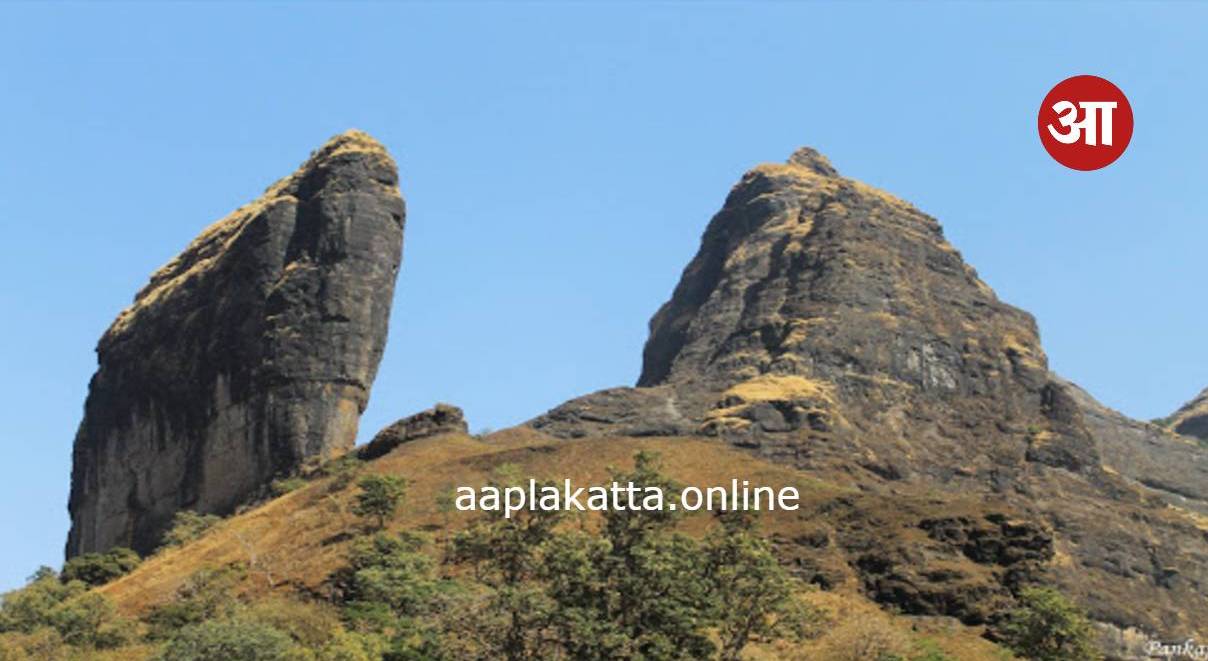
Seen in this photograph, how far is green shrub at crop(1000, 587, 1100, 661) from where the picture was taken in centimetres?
7594

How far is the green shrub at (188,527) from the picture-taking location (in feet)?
370

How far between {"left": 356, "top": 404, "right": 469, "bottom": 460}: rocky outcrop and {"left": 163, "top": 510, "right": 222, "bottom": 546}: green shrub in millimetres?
12197

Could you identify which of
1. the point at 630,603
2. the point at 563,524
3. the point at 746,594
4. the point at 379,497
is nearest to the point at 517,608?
the point at 630,603

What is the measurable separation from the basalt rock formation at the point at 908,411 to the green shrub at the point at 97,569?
35081mm

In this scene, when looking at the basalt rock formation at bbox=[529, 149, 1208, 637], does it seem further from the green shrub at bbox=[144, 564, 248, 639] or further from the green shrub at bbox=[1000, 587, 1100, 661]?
the green shrub at bbox=[144, 564, 248, 639]

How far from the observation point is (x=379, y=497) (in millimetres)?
94375

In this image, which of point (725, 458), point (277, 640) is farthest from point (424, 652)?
point (725, 458)

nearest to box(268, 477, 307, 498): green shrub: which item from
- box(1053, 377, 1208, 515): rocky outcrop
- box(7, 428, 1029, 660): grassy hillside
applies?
box(7, 428, 1029, 660): grassy hillside

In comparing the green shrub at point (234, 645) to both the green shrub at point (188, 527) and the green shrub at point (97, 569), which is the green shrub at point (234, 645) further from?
the green shrub at point (97, 569)

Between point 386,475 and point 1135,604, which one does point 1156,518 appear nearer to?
point 1135,604

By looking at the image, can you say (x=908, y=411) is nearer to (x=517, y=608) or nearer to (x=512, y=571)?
(x=512, y=571)

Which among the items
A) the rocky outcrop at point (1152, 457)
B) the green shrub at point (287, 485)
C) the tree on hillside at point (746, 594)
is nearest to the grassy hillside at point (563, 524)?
the green shrub at point (287, 485)

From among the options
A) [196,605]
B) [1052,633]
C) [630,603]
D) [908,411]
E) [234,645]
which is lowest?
[234,645]

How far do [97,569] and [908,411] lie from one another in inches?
2577
